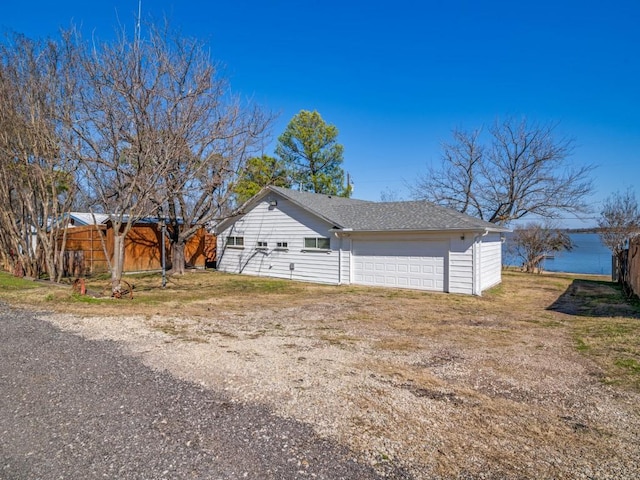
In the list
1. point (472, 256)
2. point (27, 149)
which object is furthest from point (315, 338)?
point (27, 149)


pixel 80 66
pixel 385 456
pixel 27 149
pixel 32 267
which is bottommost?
pixel 385 456

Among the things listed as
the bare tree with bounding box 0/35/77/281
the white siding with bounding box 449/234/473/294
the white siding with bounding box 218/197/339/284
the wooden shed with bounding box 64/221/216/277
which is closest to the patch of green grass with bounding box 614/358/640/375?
the white siding with bounding box 449/234/473/294

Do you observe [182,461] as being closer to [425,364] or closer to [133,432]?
[133,432]

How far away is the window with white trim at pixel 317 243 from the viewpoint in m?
15.8

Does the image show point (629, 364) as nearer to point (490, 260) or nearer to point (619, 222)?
point (490, 260)

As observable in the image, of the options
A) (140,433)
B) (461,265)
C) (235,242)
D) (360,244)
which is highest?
(235,242)

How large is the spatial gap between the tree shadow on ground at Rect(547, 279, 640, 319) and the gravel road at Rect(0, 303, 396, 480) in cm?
894

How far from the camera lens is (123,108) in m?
11.6

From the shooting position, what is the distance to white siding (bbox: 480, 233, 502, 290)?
13688 millimetres

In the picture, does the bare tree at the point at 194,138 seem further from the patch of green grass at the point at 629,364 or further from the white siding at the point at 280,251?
the patch of green grass at the point at 629,364

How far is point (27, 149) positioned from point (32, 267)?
449cm

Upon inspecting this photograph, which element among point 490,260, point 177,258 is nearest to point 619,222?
point 490,260

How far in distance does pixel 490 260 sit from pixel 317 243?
666 cm

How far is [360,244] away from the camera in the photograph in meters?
15.0
